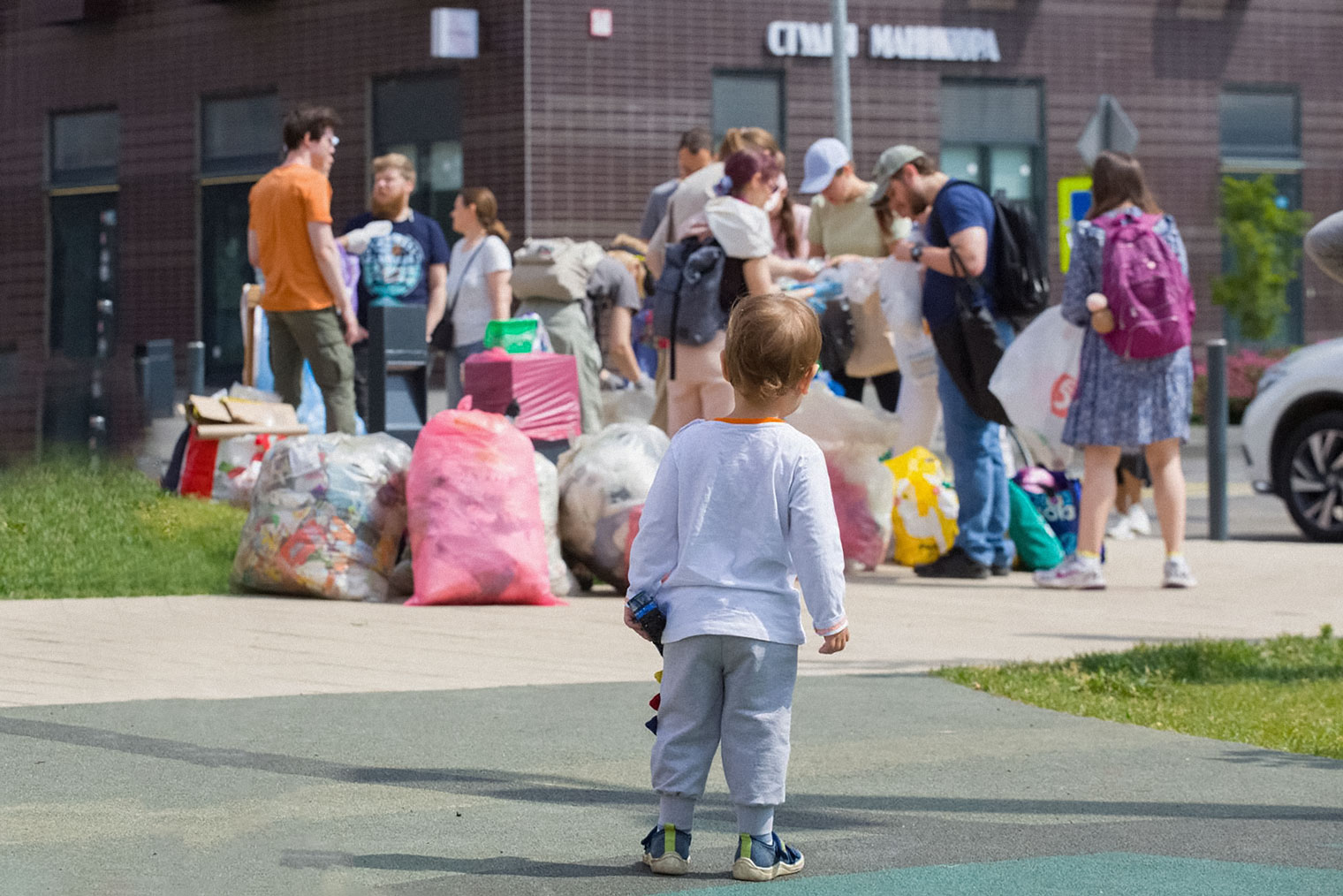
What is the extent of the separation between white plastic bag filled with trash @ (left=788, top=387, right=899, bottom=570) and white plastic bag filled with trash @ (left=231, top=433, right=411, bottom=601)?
208 cm

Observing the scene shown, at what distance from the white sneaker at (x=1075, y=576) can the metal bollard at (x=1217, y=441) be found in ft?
9.48

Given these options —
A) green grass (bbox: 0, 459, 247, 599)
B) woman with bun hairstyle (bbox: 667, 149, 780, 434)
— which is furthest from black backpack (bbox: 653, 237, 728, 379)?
green grass (bbox: 0, 459, 247, 599)

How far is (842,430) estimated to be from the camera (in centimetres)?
978

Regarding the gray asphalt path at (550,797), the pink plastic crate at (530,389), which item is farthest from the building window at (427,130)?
the gray asphalt path at (550,797)

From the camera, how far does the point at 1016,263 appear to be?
9797 millimetres

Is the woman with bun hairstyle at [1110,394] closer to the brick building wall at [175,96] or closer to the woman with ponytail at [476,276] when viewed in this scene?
the woman with ponytail at [476,276]

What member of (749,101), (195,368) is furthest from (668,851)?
(749,101)

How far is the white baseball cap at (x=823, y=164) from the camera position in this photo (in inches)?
435

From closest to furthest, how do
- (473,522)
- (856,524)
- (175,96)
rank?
(473,522) < (856,524) < (175,96)

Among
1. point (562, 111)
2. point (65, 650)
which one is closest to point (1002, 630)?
point (65, 650)

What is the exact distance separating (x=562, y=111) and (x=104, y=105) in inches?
286

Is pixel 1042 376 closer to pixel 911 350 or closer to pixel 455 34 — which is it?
pixel 911 350

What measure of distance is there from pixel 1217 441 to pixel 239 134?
52.4 ft

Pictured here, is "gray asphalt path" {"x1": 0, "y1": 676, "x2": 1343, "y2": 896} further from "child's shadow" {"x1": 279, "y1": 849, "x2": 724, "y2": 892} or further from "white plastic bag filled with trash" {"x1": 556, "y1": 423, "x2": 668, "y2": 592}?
"white plastic bag filled with trash" {"x1": 556, "y1": 423, "x2": 668, "y2": 592}
